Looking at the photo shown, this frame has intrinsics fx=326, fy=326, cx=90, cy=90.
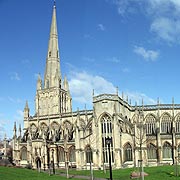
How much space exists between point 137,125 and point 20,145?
1224 inches

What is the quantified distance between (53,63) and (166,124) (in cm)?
3944

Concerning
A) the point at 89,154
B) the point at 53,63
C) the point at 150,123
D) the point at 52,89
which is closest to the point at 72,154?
the point at 89,154

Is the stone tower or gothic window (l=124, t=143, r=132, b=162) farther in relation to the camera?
the stone tower

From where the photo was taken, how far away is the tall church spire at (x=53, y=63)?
313ft

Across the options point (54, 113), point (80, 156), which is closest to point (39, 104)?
point (54, 113)

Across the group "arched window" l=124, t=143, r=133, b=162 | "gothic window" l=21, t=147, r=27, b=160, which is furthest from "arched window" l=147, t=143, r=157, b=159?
"gothic window" l=21, t=147, r=27, b=160

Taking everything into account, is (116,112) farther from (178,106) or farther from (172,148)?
(178,106)

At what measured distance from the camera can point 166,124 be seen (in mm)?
75250

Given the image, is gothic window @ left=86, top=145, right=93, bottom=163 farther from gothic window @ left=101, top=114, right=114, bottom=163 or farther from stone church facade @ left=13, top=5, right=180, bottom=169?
gothic window @ left=101, top=114, right=114, bottom=163

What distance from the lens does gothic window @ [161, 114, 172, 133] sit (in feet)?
245

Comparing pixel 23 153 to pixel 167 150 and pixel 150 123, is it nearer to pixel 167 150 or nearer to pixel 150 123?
pixel 150 123

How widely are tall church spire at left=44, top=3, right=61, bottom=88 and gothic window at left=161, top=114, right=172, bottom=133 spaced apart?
3352 cm

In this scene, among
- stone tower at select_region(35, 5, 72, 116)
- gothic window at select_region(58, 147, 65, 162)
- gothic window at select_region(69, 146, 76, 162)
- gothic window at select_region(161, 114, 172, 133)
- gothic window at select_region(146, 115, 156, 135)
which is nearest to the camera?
gothic window at select_region(69, 146, 76, 162)

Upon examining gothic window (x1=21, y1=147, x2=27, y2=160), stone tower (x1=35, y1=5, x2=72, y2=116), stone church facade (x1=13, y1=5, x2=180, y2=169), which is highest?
stone tower (x1=35, y1=5, x2=72, y2=116)
